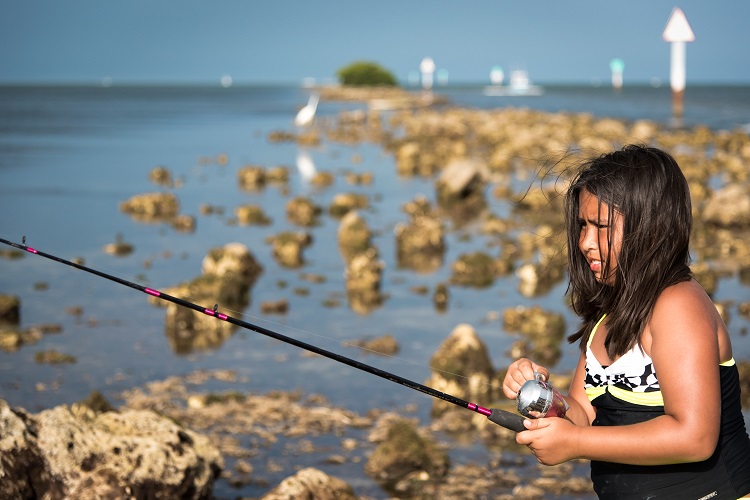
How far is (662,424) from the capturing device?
2652 mm

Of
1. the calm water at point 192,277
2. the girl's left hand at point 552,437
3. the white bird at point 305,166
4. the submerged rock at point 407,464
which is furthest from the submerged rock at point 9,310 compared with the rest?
the white bird at point 305,166

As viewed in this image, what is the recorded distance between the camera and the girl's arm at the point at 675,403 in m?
2.60

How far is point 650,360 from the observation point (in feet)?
9.05

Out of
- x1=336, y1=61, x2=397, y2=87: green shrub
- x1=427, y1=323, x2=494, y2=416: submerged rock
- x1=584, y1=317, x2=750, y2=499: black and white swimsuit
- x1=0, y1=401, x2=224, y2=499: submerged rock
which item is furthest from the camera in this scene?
x1=336, y1=61, x2=397, y2=87: green shrub

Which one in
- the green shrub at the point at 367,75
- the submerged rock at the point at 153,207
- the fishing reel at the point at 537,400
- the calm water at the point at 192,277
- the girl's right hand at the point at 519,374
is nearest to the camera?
the fishing reel at the point at 537,400

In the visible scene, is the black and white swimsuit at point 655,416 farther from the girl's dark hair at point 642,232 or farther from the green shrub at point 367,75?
the green shrub at point 367,75

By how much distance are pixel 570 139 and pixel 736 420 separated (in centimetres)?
3234

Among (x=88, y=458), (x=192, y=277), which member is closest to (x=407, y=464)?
(x=88, y=458)

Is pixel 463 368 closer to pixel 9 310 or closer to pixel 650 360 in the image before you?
pixel 9 310

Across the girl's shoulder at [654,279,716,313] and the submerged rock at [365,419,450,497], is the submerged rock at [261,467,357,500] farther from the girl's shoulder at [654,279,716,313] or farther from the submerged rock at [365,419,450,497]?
the girl's shoulder at [654,279,716,313]

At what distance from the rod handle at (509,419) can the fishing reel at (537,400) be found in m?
0.08

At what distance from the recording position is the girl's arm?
260 centimetres

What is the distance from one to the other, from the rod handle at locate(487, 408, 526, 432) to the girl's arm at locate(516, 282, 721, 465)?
241 mm

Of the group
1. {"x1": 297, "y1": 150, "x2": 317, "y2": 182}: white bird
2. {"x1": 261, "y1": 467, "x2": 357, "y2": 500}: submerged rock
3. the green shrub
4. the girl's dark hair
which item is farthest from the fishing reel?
the green shrub
